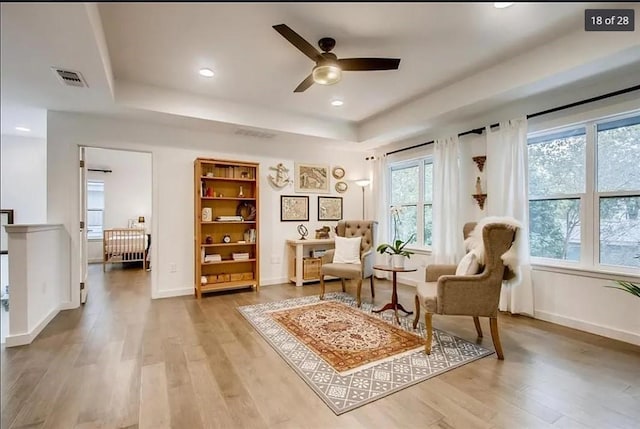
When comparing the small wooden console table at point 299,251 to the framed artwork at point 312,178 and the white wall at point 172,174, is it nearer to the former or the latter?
the white wall at point 172,174

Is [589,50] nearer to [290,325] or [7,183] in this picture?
[290,325]

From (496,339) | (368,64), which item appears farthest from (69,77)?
(496,339)

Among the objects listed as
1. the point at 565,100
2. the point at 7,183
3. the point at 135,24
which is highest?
the point at 135,24

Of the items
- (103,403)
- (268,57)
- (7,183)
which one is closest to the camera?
(103,403)

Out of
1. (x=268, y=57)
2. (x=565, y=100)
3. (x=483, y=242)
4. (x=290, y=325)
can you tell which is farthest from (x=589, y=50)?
(x=290, y=325)

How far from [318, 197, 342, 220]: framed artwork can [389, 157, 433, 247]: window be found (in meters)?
Result: 0.98

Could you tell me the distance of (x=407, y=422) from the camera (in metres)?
1.71

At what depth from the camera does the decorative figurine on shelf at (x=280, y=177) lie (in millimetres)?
5141

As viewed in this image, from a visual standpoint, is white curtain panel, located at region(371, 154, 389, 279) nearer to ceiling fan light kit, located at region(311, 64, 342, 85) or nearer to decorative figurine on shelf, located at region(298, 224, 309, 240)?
decorative figurine on shelf, located at region(298, 224, 309, 240)

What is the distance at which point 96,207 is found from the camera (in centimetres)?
788

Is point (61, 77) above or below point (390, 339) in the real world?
above

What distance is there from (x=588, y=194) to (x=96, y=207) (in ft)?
32.1

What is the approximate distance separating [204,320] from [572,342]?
364cm

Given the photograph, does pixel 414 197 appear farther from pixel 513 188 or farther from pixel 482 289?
pixel 482 289
